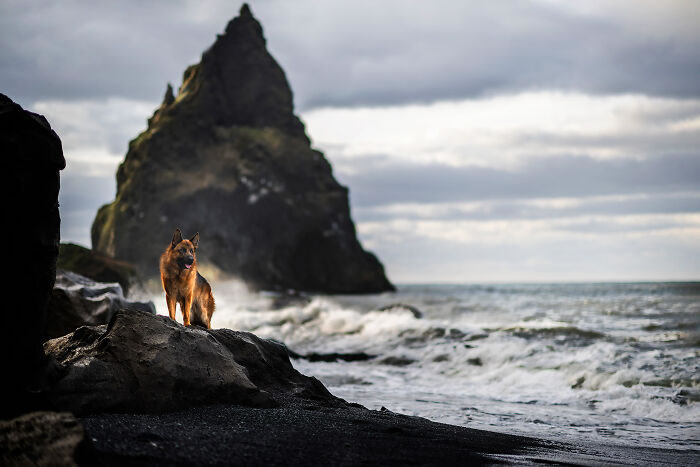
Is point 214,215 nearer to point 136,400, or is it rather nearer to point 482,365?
point 482,365

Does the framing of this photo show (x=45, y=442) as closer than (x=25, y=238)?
Yes

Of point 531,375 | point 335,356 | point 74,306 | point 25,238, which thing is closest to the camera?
point 25,238

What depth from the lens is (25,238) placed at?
15.7 ft

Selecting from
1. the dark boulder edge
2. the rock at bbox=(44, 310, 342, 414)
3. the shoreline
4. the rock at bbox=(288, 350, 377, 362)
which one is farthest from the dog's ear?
the rock at bbox=(288, 350, 377, 362)

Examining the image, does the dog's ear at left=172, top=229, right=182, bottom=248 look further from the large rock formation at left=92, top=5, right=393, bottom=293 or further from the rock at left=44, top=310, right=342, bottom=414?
the large rock formation at left=92, top=5, right=393, bottom=293

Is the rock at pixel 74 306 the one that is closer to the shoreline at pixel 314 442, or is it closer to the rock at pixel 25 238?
the shoreline at pixel 314 442

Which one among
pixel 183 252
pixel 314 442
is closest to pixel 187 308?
pixel 183 252

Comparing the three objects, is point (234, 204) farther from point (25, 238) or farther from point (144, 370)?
point (25, 238)

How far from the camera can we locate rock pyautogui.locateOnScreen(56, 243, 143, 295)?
61.2ft

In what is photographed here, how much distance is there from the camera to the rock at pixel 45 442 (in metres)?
3.58

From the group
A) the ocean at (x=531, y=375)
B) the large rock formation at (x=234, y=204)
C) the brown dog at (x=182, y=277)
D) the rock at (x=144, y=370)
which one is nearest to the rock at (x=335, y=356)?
the ocean at (x=531, y=375)

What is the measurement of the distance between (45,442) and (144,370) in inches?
85.2

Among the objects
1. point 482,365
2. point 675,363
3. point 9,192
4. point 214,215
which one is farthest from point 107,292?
point 214,215

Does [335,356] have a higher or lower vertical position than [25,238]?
lower
